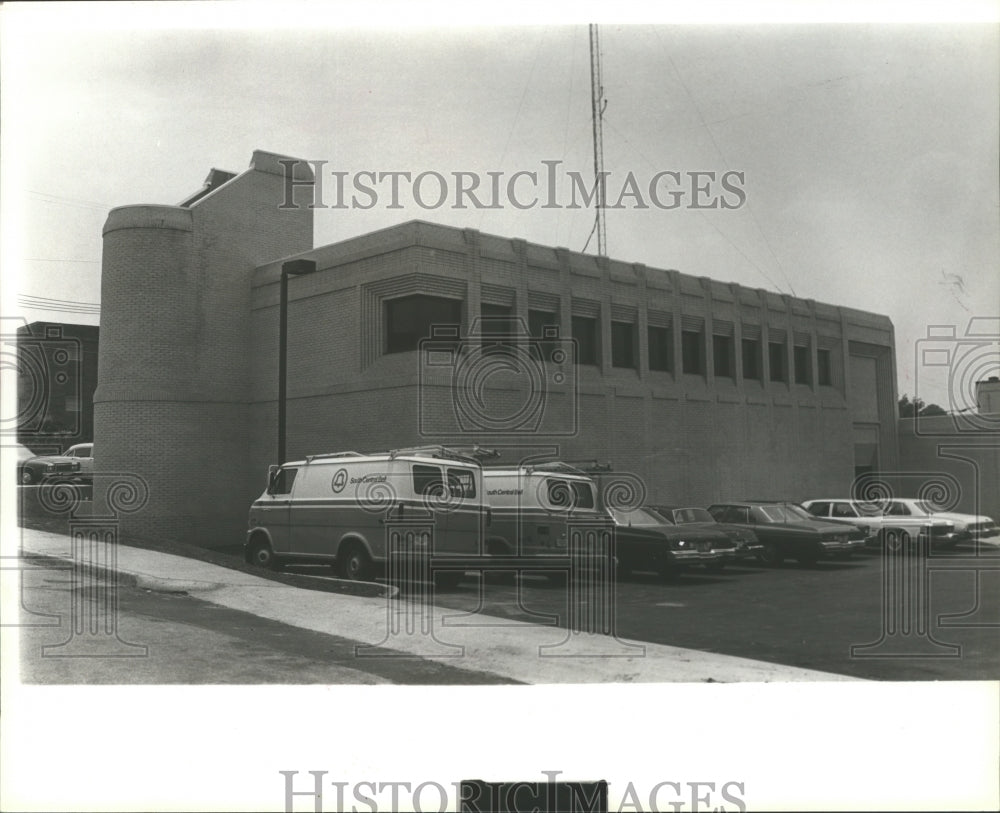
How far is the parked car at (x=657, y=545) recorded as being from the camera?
Result: 45.9 ft

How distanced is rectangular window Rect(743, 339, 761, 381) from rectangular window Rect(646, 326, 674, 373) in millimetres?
1106

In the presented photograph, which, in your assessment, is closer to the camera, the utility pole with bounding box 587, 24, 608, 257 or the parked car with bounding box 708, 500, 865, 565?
the utility pole with bounding box 587, 24, 608, 257

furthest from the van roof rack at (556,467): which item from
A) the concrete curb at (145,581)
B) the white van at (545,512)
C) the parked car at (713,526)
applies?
the concrete curb at (145,581)

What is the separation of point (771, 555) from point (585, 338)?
5108mm

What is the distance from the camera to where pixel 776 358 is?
1489cm

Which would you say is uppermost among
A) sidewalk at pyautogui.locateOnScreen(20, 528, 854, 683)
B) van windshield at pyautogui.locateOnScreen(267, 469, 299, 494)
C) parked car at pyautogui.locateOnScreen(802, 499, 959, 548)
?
van windshield at pyautogui.locateOnScreen(267, 469, 299, 494)

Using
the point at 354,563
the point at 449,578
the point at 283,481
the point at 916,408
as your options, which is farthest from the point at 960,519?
the point at 283,481

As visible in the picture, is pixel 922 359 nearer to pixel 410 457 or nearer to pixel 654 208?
pixel 654 208

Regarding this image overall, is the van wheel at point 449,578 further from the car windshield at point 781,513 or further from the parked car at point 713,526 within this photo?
the car windshield at point 781,513

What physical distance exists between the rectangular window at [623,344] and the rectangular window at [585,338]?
30 cm

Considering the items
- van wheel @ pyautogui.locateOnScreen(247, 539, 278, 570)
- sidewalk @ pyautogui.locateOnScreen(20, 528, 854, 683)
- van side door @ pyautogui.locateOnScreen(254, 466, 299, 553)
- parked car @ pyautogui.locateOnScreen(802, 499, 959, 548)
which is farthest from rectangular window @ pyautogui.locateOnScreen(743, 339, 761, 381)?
van wheel @ pyautogui.locateOnScreen(247, 539, 278, 570)

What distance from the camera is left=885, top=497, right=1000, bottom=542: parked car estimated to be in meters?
12.6

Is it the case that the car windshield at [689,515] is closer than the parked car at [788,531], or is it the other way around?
the car windshield at [689,515]

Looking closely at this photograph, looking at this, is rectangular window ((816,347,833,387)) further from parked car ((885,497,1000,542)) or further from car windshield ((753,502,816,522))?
parked car ((885,497,1000,542))
